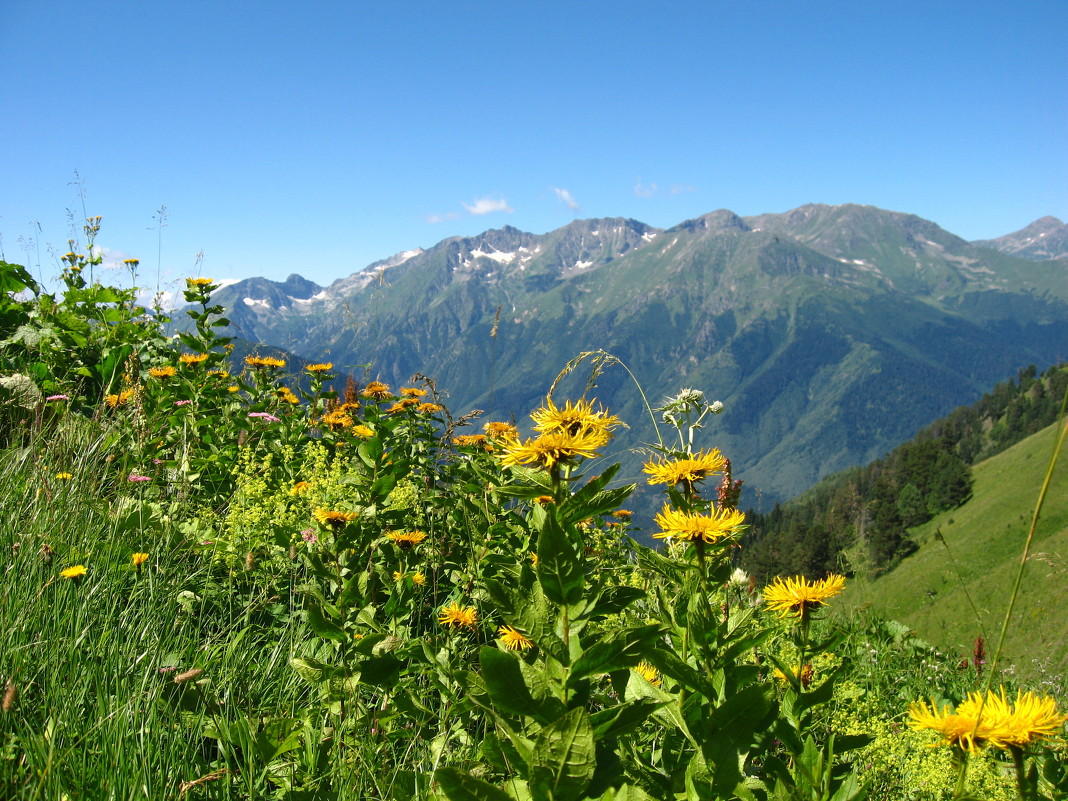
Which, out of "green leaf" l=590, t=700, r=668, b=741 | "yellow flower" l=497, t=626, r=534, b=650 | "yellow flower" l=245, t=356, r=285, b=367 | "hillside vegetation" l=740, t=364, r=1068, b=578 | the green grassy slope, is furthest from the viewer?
"hillside vegetation" l=740, t=364, r=1068, b=578

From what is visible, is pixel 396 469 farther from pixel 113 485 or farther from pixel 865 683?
pixel 865 683

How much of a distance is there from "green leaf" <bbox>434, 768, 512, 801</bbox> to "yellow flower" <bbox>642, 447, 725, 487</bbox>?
0.93 metres

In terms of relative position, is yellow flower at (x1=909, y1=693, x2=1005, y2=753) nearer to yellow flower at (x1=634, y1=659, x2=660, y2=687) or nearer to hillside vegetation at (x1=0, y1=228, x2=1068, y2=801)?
hillside vegetation at (x1=0, y1=228, x2=1068, y2=801)

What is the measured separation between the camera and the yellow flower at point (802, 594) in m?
2.06

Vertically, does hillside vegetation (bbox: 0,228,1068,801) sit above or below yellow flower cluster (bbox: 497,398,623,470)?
below

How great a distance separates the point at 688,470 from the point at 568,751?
0.97 meters

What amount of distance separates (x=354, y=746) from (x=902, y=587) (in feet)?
307

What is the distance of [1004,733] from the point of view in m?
1.47

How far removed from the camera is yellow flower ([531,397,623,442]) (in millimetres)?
1713

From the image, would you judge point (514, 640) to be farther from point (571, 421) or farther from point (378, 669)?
point (571, 421)

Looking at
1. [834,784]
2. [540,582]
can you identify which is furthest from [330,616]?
[834,784]

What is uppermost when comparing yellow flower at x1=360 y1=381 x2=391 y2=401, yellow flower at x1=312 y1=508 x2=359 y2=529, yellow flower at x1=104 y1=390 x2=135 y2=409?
yellow flower at x1=104 y1=390 x2=135 y2=409

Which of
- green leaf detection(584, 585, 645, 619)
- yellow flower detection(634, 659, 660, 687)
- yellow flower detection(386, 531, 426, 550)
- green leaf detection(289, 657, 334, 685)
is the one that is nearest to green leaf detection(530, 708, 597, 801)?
green leaf detection(584, 585, 645, 619)

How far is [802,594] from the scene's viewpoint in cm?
208
